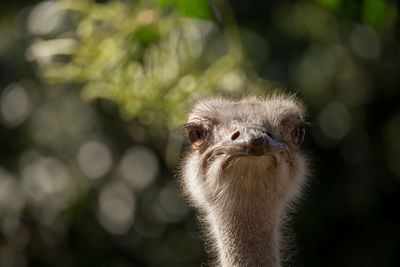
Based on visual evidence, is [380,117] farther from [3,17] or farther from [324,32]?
[3,17]

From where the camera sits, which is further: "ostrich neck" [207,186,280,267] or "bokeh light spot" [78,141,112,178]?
"bokeh light spot" [78,141,112,178]

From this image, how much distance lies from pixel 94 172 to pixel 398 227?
2045 mm

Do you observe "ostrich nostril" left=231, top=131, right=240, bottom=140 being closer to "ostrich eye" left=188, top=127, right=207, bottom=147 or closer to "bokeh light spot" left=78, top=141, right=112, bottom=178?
"ostrich eye" left=188, top=127, right=207, bottom=147

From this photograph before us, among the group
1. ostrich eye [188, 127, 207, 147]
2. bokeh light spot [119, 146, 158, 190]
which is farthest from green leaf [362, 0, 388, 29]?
bokeh light spot [119, 146, 158, 190]

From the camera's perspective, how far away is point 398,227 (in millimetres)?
4301

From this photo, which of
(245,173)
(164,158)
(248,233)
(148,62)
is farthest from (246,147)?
(164,158)

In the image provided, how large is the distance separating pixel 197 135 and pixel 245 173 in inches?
10.8

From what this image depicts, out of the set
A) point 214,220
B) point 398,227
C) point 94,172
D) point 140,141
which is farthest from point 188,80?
point 398,227

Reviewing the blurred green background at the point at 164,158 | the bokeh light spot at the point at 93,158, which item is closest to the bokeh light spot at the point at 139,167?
the blurred green background at the point at 164,158

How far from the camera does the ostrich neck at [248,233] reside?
2.23 m

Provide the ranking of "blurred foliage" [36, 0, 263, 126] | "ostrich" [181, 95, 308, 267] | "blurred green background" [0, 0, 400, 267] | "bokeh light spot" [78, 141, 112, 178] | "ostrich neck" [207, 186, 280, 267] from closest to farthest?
1. "ostrich" [181, 95, 308, 267]
2. "ostrich neck" [207, 186, 280, 267]
3. "blurred foliage" [36, 0, 263, 126]
4. "blurred green background" [0, 0, 400, 267]
5. "bokeh light spot" [78, 141, 112, 178]

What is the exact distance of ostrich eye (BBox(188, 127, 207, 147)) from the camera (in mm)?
2311

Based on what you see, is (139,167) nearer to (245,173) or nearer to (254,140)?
(245,173)

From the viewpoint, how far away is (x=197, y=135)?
2350 millimetres
